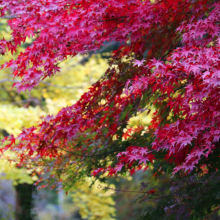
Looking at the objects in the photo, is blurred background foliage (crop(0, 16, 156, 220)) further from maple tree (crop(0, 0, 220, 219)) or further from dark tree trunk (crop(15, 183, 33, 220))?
maple tree (crop(0, 0, 220, 219))

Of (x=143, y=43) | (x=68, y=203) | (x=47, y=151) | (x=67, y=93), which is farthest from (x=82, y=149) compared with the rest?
(x=68, y=203)

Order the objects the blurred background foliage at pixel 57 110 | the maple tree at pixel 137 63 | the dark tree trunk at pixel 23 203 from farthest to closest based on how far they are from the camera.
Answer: the dark tree trunk at pixel 23 203, the blurred background foliage at pixel 57 110, the maple tree at pixel 137 63

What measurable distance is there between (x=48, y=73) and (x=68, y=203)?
13175 millimetres

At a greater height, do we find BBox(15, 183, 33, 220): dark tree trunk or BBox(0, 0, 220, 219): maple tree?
BBox(15, 183, 33, 220): dark tree trunk

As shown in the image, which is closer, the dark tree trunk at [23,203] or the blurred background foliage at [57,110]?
the blurred background foliage at [57,110]

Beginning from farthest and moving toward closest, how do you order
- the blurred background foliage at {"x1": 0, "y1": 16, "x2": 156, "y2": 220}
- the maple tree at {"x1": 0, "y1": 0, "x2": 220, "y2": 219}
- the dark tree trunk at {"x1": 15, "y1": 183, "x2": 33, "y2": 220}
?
the dark tree trunk at {"x1": 15, "y1": 183, "x2": 33, "y2": 220}, the blurred background foliage at {"x1": 0, "y1": 16, "x2": 156, "y2": 220}, the maple tree at {"x1": 0, "y1": 0, "x2": 220, "y2": 219}

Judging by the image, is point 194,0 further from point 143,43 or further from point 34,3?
point 34,3

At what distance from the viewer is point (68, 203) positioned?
1494cm

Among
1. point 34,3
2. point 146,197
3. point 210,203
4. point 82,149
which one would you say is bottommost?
point 210,203

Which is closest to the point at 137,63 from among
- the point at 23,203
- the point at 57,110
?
the point at 57,110

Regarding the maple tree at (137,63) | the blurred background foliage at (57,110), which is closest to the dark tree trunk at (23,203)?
the blurred background foliage at (57,110)

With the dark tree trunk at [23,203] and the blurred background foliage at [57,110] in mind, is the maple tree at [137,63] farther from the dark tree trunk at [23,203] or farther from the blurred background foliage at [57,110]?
the dark tree trunk at [23,203]

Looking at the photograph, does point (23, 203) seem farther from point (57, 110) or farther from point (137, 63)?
point (137, 63)

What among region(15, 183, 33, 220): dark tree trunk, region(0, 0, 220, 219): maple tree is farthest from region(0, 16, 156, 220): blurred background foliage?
region(0, 0, 220, 219): maple tree
